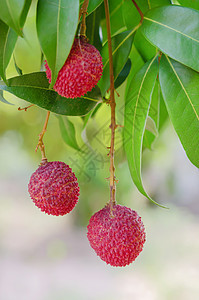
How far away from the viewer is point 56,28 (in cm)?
37

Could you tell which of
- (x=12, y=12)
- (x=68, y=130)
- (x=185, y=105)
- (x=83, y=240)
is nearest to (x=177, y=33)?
(x=185, y=105)

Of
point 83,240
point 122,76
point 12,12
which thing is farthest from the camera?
point 83,240

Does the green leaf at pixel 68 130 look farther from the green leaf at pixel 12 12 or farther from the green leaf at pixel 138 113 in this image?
the green leaf at pixel 12 12

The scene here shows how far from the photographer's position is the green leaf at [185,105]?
44 cm

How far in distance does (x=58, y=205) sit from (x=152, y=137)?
1.01 feet

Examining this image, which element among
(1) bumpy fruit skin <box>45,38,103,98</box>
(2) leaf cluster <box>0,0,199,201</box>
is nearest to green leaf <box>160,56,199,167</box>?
(2) leaf cluster <box>0,0,199,201</box>

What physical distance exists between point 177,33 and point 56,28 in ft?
0.49

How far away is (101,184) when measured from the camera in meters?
1.27

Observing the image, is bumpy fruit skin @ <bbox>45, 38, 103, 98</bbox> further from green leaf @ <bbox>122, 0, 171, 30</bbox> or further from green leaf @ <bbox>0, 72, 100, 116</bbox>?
green leaf @ <bbox>122, 0, 171, 30</bbox>

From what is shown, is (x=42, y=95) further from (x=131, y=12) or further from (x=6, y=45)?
(x=131, y=12)

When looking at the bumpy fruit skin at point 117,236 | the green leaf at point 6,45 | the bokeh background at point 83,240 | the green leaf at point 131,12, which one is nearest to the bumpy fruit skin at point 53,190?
the bumpy fruit skin at point 117,236

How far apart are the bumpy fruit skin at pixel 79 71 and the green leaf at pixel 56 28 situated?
19 millimetres

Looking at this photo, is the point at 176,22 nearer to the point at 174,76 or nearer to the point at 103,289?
the point at 174,76

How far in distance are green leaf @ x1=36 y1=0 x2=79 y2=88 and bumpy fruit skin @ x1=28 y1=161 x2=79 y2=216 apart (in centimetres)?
17
